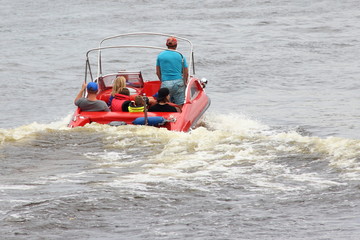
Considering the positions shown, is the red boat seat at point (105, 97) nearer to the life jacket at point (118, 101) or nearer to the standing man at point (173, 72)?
the life jacket at point (118, 101)

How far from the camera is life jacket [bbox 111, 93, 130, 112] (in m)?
14.2

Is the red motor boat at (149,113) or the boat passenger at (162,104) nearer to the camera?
the red motor boat at (149,113)

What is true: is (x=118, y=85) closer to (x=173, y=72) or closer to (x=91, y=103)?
(x=91, y=103)

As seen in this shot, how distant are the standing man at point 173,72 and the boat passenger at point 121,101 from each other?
2.59ft

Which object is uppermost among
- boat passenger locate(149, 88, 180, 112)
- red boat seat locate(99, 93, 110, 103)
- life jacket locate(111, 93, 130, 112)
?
boat passenger locate(149, 88, 180, 112)

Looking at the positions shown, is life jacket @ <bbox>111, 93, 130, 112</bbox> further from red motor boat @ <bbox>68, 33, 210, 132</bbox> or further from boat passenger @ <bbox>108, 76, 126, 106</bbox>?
red motor boat @ <bbox>68, 33, 210, 132</bbox>

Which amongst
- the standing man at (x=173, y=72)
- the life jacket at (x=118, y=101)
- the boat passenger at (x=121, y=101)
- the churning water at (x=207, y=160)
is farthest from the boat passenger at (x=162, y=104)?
the standing man at (x=173, y=72)

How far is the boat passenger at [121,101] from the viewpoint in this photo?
1403cm

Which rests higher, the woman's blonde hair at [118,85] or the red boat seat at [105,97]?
the woman's blonde hair at [118,85]

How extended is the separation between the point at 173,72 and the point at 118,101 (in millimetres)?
1287

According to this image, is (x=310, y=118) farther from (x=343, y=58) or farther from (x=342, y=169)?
(x=343, y=58)

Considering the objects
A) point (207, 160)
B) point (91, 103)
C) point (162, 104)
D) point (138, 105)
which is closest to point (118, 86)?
point (91, 103)

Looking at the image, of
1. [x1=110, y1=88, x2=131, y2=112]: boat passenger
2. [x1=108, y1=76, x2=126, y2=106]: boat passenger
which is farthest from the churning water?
[x1=108, y1=76, x2=126, y2=106]: boat passenger

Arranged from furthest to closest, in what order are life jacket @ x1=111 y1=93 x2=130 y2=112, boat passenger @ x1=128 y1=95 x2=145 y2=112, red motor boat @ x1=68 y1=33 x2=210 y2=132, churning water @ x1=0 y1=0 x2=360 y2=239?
1. life jacket @ x1=111 y1=93 x2=130 y2=112
2. boat passenger @ x1=128 y1=95 x2=145 y2=112
3. red motor boat @ x1=68 y1=33 x2=210 y2=132
4. churning water @ x1=0 y1=0 x2=360 y2=239
